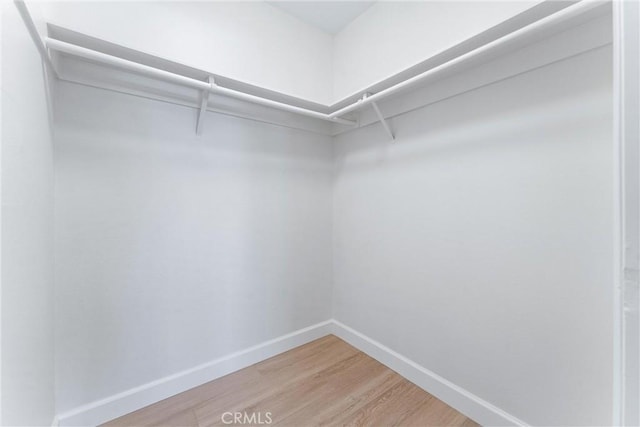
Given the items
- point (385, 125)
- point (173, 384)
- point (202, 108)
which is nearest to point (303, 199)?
point (385, 125)

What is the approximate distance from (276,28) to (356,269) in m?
1.82

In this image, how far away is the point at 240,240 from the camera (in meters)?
1.66

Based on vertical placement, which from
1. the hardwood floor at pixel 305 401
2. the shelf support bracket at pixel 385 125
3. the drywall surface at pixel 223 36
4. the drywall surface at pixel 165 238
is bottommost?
the hardwood floor at pixel 305 401

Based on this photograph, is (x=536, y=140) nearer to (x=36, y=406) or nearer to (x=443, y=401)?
(x=443, y=401)

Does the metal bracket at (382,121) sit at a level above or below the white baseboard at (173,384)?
above

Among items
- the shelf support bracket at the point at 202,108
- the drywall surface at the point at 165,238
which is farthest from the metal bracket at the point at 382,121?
the shelf support bracket at the point at 202,108

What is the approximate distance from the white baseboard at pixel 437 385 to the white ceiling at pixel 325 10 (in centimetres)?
235

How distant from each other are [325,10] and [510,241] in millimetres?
1861

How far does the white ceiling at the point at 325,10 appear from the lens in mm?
1685

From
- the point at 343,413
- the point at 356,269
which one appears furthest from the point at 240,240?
the point at 343,413

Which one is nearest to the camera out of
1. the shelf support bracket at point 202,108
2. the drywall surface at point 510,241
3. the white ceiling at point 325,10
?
the drywall surface at point 510,241

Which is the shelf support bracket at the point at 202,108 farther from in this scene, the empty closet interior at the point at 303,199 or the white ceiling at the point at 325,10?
the white ceiling at the point at 325,10

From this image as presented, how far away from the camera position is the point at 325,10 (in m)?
1.74

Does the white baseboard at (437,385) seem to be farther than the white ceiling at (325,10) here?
No
